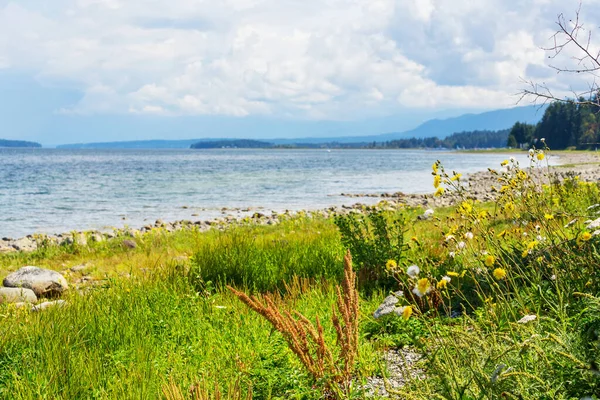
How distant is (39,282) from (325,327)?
5455mm

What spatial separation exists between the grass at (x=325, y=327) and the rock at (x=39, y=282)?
2317 millimetres

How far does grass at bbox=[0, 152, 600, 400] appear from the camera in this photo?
3.00m

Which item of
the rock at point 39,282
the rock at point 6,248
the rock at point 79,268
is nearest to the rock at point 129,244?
the rock at point 79,268

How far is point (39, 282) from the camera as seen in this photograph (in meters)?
8.48

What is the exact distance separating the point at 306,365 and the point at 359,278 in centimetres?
312

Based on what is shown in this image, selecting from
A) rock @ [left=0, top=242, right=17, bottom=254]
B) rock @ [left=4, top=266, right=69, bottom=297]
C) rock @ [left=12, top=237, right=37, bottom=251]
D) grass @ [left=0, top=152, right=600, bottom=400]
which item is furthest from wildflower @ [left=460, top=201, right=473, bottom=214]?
rock @ [left=12, top=237, right=37, bottom=251]

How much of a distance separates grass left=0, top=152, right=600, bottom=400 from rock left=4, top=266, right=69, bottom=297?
2317 millimetres

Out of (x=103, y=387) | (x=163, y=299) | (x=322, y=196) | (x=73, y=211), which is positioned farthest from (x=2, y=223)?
(x=103, y=387)

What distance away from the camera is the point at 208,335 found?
16.1 feet

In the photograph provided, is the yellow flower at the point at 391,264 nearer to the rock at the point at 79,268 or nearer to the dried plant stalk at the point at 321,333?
the dried plant stalk at the point at 321,333

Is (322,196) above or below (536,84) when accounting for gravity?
below

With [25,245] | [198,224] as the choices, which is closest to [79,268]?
[25,245]

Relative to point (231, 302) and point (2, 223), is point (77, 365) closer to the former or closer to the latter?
point (231, 302)

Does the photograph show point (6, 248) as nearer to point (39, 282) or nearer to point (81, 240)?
point (81, 240)
